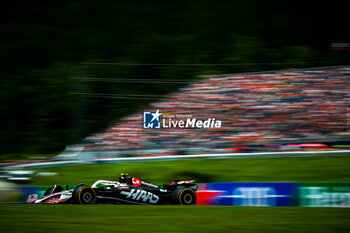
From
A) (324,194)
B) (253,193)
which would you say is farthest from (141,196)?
(324,194)

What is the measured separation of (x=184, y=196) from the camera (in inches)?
364

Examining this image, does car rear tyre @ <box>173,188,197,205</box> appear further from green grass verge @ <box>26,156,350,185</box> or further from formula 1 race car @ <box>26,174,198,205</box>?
green grass verge @ <box>26,156,350,185</box>

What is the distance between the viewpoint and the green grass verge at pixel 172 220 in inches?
195

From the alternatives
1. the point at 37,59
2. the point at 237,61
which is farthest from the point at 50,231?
the point at 37,59

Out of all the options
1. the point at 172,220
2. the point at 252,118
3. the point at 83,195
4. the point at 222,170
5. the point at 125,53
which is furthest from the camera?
the point at 125,53

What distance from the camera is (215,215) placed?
6199 millimetres

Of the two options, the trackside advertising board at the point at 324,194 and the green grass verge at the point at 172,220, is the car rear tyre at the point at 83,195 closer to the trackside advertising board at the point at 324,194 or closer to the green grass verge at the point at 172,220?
the green grass verge at the point at 172,220

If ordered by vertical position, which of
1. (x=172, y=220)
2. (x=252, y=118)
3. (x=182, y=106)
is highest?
(x=182, y=106)

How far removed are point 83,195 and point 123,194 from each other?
34.8 inches

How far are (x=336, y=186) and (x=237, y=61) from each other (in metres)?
8.43

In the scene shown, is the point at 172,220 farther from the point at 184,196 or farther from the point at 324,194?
the point at 324,194

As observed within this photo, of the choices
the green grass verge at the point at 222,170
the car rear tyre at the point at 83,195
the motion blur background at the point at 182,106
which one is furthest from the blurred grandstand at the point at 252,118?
the car rear tyre at the point at 83,195

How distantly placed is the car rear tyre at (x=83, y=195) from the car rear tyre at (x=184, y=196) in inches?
70.4

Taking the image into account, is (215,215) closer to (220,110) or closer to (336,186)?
(336,186)
